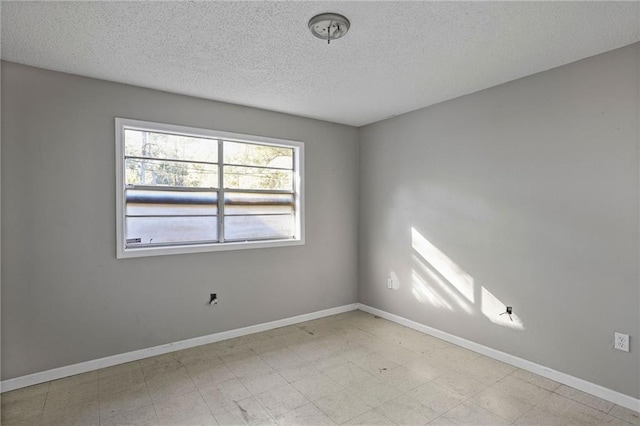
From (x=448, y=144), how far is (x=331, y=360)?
246 cm

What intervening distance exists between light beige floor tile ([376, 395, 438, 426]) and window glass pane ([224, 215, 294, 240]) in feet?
7.37

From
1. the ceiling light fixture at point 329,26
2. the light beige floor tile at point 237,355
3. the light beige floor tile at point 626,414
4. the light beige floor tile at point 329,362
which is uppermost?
the ceiling light fixture at point 329,26

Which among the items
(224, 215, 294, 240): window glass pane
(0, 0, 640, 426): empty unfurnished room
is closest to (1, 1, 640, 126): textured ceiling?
(0, 0, 640, 426): empty unfurnished room

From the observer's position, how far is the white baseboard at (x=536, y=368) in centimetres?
242

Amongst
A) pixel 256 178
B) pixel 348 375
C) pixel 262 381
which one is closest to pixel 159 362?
pixel 262 381

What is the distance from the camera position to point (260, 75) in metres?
2.91

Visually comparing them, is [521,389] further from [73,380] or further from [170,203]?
[73,380]

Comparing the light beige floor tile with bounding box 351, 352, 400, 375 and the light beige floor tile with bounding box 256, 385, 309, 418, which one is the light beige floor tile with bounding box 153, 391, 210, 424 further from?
the light beige floor tile with bounding box 351, 352, 400, 375

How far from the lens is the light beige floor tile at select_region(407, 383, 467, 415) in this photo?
2.40m

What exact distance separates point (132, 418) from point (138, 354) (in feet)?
3.21

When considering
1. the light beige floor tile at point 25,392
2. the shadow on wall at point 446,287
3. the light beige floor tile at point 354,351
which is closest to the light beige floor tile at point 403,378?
the light beige floor tile at point 354,351

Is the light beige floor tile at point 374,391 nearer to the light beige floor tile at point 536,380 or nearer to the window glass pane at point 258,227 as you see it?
the light beige floor tile at point 536,380

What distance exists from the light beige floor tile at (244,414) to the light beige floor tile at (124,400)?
578 mm

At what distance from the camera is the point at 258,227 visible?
13.1ft
